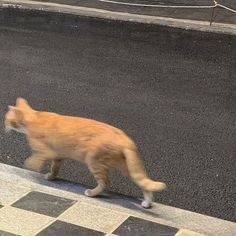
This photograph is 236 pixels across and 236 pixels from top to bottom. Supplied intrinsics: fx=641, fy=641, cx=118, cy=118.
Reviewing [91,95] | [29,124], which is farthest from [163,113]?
[29,124]

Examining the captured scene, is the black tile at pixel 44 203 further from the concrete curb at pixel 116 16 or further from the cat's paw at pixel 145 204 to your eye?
the concrete curb at pixel 116 16

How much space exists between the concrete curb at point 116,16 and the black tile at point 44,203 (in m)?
7.09

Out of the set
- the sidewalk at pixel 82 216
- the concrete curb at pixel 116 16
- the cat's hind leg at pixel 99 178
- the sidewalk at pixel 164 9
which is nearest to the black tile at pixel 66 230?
the sidewalk at pixel 82 216

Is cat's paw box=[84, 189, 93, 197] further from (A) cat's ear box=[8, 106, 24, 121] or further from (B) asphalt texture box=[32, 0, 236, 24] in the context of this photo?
(B) asphalt texture box=[32, 0, 236, 24]

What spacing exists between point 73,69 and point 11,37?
201cm

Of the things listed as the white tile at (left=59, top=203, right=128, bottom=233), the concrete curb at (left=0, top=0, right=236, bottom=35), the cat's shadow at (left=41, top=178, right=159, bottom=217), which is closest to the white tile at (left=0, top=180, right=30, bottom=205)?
the cat's shadow at (left=41, top=178, right=159, bottom=217)

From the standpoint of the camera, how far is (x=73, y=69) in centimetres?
808

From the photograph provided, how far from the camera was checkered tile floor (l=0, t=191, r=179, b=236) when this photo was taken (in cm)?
384

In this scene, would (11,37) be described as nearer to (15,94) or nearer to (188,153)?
(15,94)

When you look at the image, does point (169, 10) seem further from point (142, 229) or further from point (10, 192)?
point (142, 229)

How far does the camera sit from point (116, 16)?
11.6 m

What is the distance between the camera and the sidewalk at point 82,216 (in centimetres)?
387

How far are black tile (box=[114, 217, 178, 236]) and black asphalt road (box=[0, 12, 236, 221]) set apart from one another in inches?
22.1

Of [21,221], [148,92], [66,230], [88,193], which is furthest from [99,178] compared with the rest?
[148,92]
